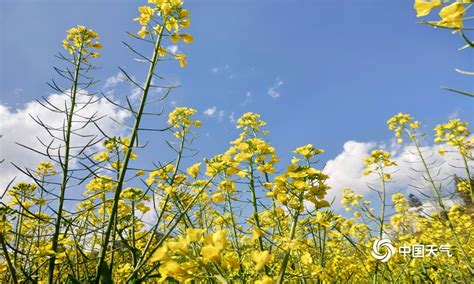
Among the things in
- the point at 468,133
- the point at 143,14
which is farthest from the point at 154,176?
the point at 468,133

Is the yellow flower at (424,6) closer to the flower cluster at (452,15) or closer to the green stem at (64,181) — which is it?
the flower cluster at (452,15)

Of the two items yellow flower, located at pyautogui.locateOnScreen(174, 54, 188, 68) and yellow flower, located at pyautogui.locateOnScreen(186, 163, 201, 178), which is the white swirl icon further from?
yellow flower, located at pyautogui.locateOnScreen(174, 54, 188, 68)

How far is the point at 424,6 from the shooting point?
1242 mm

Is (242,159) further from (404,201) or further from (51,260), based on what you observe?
(404,201)

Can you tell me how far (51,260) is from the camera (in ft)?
7.15

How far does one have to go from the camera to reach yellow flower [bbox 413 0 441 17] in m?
1.22

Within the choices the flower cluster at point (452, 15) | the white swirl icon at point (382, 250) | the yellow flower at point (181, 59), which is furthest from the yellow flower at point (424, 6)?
the white swirl icon at point (382, 250)

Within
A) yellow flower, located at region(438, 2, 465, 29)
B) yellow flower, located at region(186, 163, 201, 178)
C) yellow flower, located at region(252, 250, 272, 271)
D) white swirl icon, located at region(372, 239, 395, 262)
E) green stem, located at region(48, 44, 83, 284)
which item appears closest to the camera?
yellow flower, located at region(438, 2, 465, 29)

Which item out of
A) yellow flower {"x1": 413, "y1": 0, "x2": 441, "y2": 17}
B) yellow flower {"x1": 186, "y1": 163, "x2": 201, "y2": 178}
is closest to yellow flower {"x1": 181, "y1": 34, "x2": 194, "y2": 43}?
yellow flower {"x1": 186, "y1": 163, "x2": 201, "y2": 178}

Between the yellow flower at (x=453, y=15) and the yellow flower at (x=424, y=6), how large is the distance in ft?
0.32

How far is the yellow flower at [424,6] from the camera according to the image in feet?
4.00

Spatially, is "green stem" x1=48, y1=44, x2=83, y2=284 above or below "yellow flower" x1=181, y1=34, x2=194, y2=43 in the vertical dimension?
below

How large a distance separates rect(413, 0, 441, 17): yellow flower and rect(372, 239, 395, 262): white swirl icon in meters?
3.07

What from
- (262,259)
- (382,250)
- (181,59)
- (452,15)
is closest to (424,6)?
(452,15)
